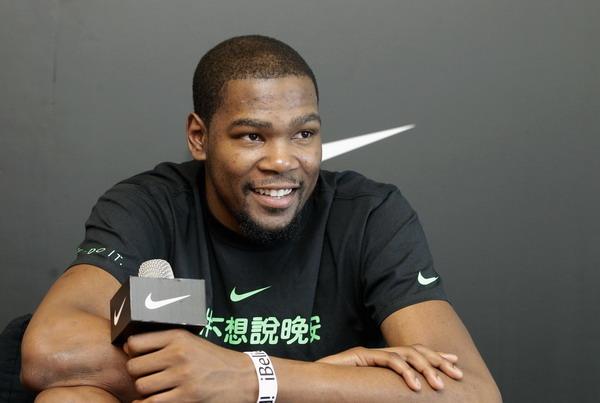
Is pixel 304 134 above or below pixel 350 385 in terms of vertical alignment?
above

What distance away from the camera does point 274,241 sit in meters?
2.09

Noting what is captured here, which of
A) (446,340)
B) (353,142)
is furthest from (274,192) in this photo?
(353,142)

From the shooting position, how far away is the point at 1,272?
2.73 metres

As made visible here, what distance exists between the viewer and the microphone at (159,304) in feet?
4.54

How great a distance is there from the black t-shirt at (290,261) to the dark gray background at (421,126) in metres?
0.66

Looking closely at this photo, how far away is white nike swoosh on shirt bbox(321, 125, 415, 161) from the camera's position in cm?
279

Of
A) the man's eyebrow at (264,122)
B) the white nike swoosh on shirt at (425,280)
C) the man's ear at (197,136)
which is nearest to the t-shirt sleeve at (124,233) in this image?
the man's ear at (197,136)

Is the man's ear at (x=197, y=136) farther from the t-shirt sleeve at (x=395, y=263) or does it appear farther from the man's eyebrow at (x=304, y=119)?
the t-shirt sleeve at (x=395, y=263)

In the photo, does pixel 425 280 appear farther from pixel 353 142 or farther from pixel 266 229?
pixel 353 142

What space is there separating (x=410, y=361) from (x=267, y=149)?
60 centimetres

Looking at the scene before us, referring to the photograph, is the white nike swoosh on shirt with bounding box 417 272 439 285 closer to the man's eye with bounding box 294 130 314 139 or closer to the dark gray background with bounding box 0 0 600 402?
the man's eye with bounding box 294 130 314 139

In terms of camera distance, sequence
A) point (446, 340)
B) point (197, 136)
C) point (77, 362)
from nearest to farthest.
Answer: point (77, 362) → point (446, 340) → point (197, 136)

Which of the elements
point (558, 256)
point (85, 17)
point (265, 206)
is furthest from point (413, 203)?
point (85, 17)

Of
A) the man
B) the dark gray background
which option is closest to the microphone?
the man
